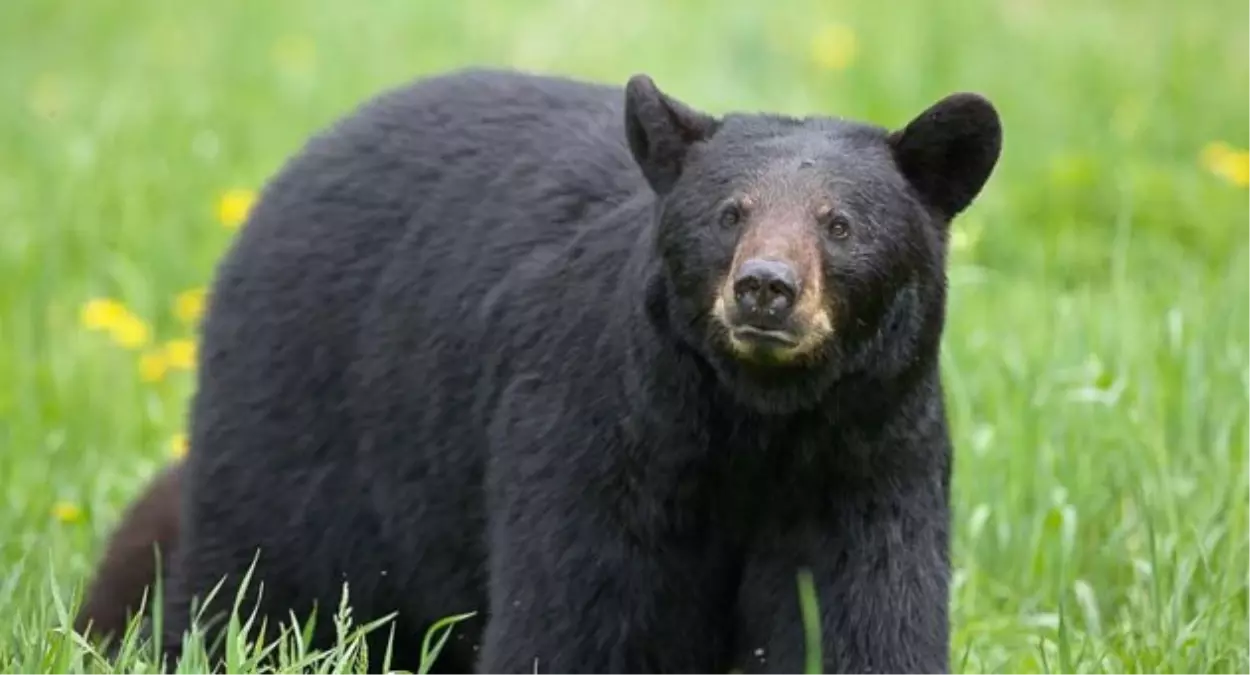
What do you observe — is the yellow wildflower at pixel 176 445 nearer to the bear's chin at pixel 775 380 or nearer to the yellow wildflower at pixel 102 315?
the yellow wildflower at pixel 102 315

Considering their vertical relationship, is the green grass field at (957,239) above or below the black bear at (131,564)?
above

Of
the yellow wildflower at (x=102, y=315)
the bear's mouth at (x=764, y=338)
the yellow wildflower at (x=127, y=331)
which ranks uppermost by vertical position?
the bear's mouth at (x=764, y=338)

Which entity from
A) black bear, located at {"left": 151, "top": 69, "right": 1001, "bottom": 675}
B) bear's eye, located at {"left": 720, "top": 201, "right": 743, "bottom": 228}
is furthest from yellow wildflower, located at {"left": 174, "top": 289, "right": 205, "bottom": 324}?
bear's eye, located at {"left": 720, "top": 201, "right": 743, "bottom": 228}

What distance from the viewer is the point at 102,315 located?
24.5 feet

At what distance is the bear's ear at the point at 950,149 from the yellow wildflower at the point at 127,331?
398cm

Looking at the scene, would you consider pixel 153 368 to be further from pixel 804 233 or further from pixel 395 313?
pixel 804 233

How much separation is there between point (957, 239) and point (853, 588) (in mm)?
2076

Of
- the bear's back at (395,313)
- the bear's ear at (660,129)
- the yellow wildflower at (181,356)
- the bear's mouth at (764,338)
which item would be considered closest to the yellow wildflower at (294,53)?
the yellow wildflower at (181,356)

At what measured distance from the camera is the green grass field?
5.40 meters

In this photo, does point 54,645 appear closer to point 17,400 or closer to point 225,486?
point 225,486

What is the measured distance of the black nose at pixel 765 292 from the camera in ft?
12.2

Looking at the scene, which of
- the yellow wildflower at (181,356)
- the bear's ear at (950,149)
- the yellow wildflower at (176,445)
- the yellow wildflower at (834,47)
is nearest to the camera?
the bear's ear at (950,149)

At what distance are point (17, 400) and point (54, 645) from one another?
3.25m

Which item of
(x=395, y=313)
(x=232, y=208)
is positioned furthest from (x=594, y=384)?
(x=232, y=208)
